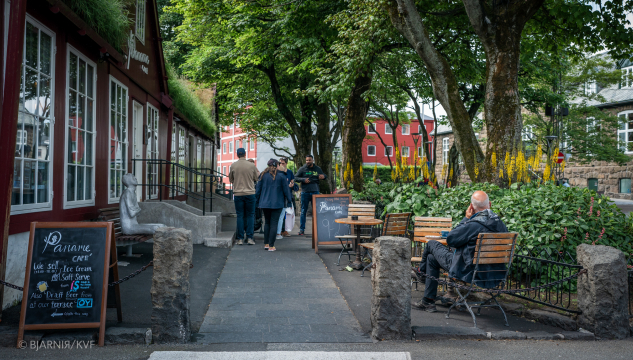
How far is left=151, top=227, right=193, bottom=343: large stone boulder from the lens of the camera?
15.5 feet

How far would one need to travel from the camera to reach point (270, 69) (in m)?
22.4

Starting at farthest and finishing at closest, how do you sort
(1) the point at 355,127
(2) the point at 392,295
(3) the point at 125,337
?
1. (1) the point at 355,127
2. (2) the point at 392,295
3. (3) the point at 125,337

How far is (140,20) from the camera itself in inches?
476

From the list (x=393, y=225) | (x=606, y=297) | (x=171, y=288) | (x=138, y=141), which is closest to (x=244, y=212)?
(x=138, y=141)

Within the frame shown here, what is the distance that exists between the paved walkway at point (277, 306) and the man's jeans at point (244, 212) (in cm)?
173

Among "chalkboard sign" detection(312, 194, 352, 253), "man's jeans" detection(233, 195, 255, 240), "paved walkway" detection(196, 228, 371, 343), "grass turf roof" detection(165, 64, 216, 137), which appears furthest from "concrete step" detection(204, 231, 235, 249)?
"grass turf roof" detection(165, 64, 216, 137)

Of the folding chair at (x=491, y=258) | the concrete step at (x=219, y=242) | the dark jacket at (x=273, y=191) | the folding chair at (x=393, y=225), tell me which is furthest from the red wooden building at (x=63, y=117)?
the folding chair at (x=491, y=258)

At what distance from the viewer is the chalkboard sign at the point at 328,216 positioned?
10.1 m

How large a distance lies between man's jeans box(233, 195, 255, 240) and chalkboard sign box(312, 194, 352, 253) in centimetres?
147

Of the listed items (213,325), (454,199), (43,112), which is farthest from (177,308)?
(454,199)

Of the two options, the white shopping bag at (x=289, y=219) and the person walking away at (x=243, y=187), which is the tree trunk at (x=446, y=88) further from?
the person walking away at (x=243, y=187)

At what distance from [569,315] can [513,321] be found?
0.72 metres

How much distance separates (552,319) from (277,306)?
10.3 feet
